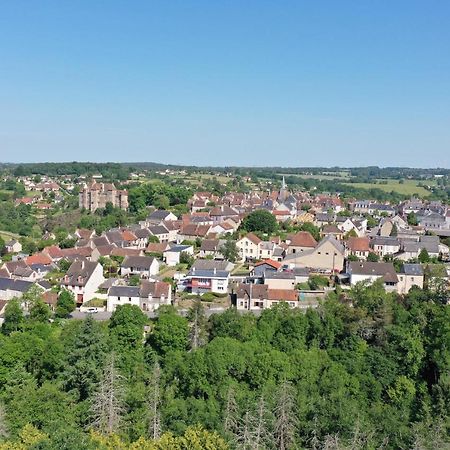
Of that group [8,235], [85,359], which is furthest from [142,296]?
[8,235]

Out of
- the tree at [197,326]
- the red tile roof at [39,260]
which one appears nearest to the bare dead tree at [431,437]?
the tree at [197,326]

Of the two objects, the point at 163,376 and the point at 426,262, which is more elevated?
the point at 426,262

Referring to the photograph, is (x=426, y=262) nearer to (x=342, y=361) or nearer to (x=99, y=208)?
(x=342, y=361)

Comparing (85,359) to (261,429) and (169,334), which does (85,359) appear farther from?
(261,429)

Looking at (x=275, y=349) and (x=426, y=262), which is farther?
(x=426, y=262)

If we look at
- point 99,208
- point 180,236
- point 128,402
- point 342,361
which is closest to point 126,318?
point 128,402

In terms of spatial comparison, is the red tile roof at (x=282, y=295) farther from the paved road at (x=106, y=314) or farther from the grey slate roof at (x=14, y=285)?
the grey slate roof at (x=14, y=285)
